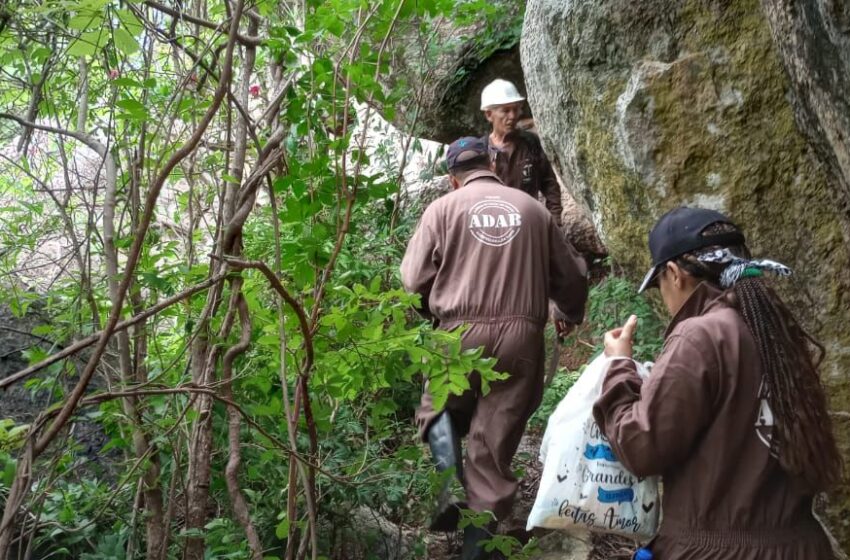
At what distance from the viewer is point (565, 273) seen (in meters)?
4.67

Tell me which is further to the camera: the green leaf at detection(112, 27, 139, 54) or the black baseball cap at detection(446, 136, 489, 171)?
the black baseball cap at detection(446, 136, 489, 171)

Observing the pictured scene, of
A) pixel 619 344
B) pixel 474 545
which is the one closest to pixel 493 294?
pixel 474 545

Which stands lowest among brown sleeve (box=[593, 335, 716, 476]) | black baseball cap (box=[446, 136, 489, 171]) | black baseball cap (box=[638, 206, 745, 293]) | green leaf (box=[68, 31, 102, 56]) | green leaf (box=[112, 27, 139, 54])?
brown sleeve (box=[593, 335, 716, 476])

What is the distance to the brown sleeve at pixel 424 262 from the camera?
4.59 m

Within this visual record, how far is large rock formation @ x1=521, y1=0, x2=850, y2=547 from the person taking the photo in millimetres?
3541

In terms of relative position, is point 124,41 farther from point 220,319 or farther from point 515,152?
point 515,152

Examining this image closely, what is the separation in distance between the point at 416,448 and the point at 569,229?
5.62m

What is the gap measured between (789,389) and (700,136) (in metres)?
1.87

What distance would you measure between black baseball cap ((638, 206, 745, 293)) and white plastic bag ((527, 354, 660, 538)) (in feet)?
1.22

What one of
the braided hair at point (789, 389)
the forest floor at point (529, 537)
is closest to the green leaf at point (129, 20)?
the braided hair at point (789, 389)

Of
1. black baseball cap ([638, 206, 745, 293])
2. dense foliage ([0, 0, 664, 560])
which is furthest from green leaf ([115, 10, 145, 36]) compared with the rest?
black baseball cap ([638, 206, 745, 293])

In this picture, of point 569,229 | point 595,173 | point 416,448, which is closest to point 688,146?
point 595,173

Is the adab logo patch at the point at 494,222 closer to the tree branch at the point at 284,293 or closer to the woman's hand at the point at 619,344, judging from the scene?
the woman's hand at the point at 619,344

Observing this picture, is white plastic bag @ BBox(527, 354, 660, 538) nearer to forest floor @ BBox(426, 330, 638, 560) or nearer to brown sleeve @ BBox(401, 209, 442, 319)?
forest floor @ BBox(426, 330, 638, 560)
